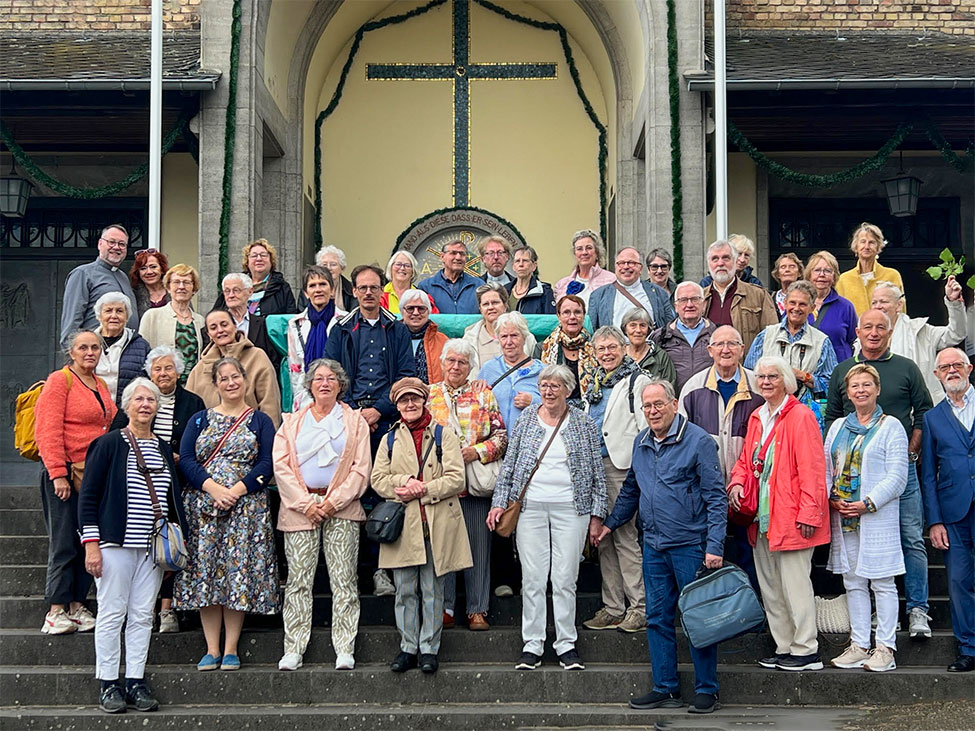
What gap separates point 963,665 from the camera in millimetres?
7520

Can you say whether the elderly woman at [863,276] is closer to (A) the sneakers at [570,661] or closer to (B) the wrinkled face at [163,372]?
(A) the sneakers at [570,661]

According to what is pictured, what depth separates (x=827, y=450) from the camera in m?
7.75

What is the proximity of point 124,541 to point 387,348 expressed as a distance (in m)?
2.06

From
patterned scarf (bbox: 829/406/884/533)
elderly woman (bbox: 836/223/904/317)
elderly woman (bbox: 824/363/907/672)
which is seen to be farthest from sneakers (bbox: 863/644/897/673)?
elderly woman (bbox: 836/223/904/317)

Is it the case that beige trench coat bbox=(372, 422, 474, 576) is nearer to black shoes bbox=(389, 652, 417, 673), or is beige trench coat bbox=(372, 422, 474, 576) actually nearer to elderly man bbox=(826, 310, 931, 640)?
black shoes bbox=(389, 652, 417, 673)

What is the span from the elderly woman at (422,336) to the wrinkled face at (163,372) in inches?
61.8

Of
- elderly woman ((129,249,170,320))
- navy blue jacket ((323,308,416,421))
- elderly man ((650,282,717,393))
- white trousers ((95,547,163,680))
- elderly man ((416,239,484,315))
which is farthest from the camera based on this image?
elderly man ((416,239,484,315))

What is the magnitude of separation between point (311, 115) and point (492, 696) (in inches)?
379

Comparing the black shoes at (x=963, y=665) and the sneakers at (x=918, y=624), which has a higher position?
the sneakers at (x=918, y=624)

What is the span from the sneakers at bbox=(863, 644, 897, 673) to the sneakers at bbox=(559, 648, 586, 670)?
5.43ft

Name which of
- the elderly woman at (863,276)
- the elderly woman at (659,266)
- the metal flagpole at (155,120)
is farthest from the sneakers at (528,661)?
the metal flagpole at (155,120)

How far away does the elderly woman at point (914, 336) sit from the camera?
27.5 ft

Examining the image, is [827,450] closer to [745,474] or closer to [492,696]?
[745,474]

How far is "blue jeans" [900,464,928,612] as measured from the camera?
7656 mm
